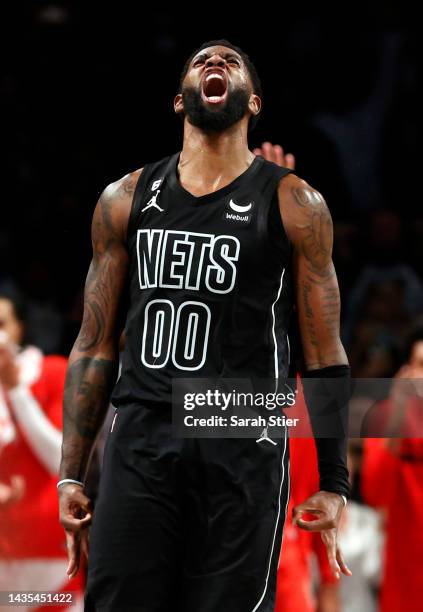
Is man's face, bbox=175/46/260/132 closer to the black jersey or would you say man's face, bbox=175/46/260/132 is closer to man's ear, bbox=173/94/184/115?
man's ear, bbox=173/94/184/115

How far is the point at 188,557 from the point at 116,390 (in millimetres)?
457

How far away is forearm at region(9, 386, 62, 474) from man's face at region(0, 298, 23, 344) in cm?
50

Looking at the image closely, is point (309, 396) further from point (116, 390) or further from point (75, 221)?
point (75, 221)

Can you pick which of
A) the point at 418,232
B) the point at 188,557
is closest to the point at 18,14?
the point at 418,232

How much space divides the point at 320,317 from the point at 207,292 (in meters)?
0.32

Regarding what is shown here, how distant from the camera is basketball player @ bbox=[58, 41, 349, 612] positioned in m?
3.02

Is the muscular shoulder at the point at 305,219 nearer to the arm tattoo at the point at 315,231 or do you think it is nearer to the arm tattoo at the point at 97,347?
the arm tattoo at the point at 315,231

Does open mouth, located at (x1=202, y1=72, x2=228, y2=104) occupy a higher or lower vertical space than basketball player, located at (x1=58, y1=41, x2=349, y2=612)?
higher

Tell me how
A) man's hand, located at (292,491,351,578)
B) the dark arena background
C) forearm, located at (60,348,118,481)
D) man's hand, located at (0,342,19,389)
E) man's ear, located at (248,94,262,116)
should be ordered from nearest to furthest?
1. man's hand, located at (292,491,351,578)
2. forearm, located at (60,348,118,481)
3. man's ear, located at (248,94,262,116)
4. man's hand, located at (0,342,19,389)
5. the dark arena background

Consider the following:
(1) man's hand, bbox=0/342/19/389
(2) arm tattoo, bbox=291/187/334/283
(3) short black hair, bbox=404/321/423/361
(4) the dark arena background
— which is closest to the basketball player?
(2) arm tattoo, bbox=291/187/334/283

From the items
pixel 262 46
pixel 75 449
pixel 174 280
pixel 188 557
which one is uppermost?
pixel 262 46

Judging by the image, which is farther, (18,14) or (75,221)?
(18,14)

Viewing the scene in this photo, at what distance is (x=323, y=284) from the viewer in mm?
3227

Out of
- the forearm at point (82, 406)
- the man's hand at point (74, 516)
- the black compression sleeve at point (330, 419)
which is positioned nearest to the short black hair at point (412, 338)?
the black compression sleeve at point (330, 419)
